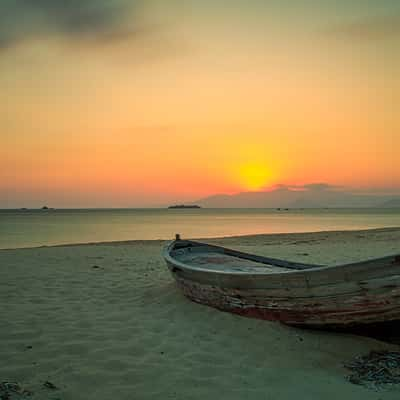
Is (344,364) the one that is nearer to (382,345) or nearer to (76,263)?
(382,345)

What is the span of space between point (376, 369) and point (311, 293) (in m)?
0.91

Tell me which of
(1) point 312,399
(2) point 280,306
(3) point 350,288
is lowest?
(1) point 312,399

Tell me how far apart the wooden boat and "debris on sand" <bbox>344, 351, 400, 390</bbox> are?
379mm

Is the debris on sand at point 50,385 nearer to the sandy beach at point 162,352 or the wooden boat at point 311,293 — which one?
the sandy beach at point 162,352

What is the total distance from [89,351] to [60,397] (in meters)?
0.94

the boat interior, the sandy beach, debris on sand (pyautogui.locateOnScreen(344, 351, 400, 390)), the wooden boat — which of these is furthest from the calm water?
debris on sand (pyautogui.locateOnScreen(344, 351, 400, 390))

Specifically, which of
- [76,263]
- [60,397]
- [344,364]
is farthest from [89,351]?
[76,263]

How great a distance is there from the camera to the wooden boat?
3750mm

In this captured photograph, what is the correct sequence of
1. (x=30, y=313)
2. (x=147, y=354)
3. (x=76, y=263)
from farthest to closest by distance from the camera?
(x=76, y=263)
(x=30, y=313)
(x=147, y=354)

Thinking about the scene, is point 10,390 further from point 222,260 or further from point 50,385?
point 222,260

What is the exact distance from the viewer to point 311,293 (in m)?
4.17

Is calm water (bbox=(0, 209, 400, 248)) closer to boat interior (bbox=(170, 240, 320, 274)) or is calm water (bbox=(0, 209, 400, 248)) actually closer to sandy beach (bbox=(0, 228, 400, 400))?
boat interior (bbox=(170, 240, 320, 274))

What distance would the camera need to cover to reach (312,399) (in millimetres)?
3291

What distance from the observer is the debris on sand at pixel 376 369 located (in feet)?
11.7
